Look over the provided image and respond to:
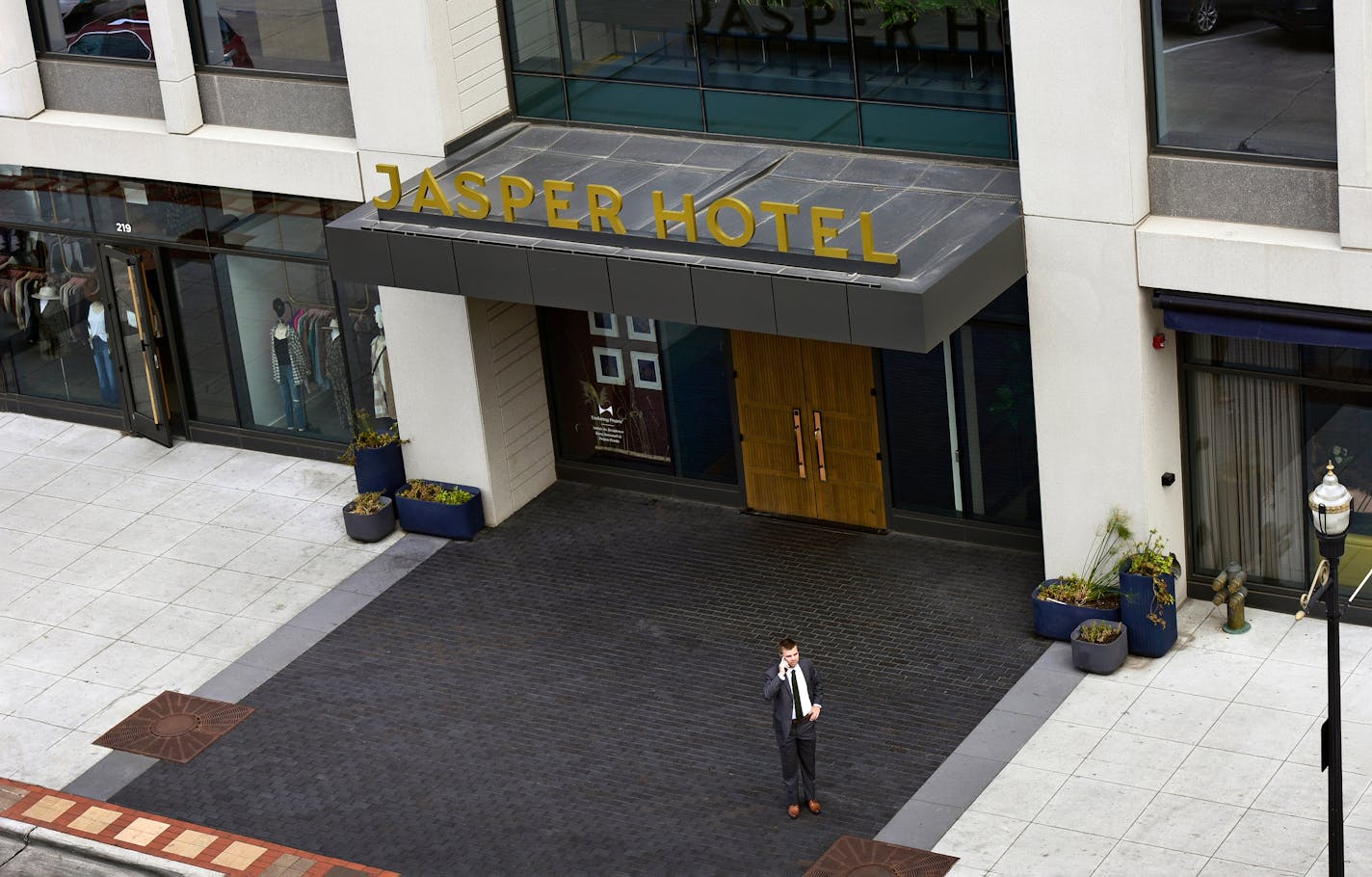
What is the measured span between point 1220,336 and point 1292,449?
1396 millimetres

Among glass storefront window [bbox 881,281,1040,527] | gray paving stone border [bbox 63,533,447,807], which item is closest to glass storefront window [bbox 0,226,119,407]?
gray paving stone border [bbox 63,533,447,807]

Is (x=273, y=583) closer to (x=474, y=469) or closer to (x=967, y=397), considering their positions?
(x=474, y=469)

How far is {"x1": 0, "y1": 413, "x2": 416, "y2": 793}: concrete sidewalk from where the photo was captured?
21.9m

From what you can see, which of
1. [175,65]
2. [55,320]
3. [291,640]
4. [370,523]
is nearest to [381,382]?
[370,523]

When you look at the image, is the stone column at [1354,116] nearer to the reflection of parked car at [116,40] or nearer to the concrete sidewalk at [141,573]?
the concrete sidewalk at [141,573]

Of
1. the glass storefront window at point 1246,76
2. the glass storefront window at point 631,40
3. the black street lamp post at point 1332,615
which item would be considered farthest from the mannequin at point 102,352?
the black street lamp post at point 1332,615

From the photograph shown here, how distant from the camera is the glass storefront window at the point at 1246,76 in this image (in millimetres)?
18422

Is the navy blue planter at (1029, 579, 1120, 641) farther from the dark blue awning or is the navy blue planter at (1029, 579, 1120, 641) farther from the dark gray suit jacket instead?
the dark gray suit jacket

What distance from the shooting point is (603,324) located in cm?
2478

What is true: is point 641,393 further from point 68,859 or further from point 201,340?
point 68,859

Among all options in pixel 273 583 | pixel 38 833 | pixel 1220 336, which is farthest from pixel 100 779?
pixel 1220 336

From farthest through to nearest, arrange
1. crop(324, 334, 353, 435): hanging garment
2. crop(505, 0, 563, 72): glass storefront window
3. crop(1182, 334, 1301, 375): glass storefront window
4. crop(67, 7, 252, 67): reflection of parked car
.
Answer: crop(324, 334, 353, 435): hanging garment, crop(67, 7, 252, 67): reflection of parked car, crop(505, 0, 563, 72): glass storefront window, crop(1182, 334, 1301, 375): glass storefront window

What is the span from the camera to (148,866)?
18.8 metres

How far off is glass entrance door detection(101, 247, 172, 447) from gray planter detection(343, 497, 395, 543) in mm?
4230
